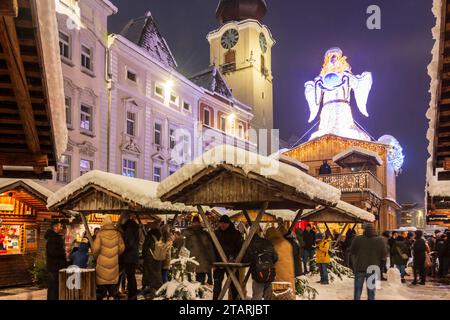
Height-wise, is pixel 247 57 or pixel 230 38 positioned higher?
pixel 230 38

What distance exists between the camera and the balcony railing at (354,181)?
27119 mm

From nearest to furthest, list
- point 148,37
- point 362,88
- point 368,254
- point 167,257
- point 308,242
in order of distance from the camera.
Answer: point 368,254 < point 167,257 < point 308,242 < point 148,37 < point 362,88

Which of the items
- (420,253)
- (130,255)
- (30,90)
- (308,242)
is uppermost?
(30,90)

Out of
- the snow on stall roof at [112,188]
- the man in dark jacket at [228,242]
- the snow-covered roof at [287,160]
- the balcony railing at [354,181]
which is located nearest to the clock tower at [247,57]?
the snow-covered roof at [287,160]

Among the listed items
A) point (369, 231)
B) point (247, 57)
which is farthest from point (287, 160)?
point (247, 57)

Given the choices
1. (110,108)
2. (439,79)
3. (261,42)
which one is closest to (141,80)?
(110,108)

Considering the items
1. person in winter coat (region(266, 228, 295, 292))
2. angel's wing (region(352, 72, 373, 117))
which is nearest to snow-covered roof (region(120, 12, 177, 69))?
angel's wing (region(352, 72, 373, 117))

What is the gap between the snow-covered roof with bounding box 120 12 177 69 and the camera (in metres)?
32.6

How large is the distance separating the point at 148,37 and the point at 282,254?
2629 centimetres

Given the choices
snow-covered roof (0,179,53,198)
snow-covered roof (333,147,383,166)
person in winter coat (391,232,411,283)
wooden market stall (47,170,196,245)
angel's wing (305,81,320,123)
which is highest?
angel's wing (305,81,320,123)

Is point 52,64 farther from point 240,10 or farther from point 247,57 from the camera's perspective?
point 240,10

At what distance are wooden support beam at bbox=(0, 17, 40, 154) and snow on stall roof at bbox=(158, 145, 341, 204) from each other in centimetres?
267

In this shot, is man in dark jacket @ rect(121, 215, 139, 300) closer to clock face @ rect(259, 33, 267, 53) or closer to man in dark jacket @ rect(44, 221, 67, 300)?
man in dark jacket @ rect(44, 221, 67, 300)

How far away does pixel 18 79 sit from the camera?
758 cm
